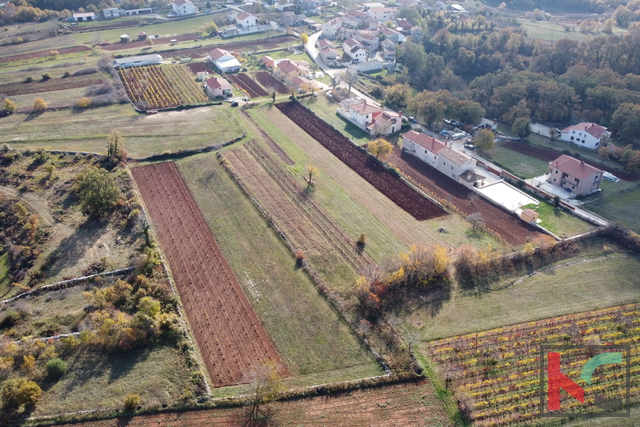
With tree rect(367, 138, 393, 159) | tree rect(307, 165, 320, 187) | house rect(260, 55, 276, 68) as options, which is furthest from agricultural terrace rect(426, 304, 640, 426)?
house rect(260, 55, 276, 68)

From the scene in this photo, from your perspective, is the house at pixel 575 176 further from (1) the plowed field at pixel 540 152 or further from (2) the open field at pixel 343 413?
(2) the open field at pixel 343 413

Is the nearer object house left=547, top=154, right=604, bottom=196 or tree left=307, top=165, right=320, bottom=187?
house left=547, top=154, right=604, bottom=196

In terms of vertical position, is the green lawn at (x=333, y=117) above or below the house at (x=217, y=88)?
below

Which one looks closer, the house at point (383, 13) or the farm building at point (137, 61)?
the farm building at point (137, 61)

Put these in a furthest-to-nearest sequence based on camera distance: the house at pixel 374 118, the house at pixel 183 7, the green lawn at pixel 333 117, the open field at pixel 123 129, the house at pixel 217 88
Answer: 1. the house at pixel 183 7
2. the house at pixel 217 88
3. the green lawn at pixel 333 117
4. the house at pixel 374 118
5. the open field at pixel 123 129

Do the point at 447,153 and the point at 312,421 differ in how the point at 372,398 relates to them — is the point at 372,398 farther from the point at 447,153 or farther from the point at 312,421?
the point at 447,153

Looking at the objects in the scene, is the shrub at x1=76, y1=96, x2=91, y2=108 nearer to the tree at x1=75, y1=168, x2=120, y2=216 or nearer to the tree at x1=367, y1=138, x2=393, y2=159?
the tree at x1=75, y1=168, x2=120, y2=216

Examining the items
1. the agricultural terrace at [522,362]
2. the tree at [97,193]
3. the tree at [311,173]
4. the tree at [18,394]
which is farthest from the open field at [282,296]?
the tree at [18,394]
